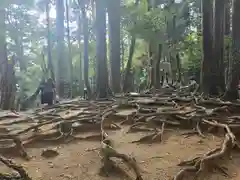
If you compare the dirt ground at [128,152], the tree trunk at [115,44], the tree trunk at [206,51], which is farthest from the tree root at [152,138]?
the tree trunk at [115,44]

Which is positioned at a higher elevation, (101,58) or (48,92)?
(101,58)

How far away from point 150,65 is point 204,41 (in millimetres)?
8502

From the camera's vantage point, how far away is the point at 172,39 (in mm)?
17172

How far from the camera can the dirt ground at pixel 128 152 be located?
3578 mm

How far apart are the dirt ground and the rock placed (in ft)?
0.24

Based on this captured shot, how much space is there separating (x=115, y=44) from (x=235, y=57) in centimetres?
679

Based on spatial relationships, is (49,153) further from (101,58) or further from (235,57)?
(101,58)

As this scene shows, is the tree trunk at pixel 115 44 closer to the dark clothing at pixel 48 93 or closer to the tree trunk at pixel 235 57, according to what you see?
the dark clothing at pixel 48 93

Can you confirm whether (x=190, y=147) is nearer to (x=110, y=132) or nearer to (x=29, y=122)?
(x=110, y=132)

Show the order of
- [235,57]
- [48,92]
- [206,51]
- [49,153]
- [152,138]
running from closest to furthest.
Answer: [49,153], [152,138], [235,57], [206,51], [48,92]

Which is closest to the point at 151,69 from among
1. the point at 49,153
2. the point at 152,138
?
the point at 152,138

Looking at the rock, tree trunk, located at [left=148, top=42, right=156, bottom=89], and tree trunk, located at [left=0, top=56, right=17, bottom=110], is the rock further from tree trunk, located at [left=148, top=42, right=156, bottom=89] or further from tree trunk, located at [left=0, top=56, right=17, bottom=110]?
tree trunk, located at [left=148, top=42, right=156, bottom=89]

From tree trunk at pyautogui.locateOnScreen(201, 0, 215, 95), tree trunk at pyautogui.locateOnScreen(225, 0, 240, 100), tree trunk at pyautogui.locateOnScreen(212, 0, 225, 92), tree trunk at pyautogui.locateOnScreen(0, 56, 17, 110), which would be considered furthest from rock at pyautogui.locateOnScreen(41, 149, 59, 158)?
tree trunk at pyautogui.locateOnScreen(0, 56, 17, 110)

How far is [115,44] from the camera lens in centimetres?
1305
